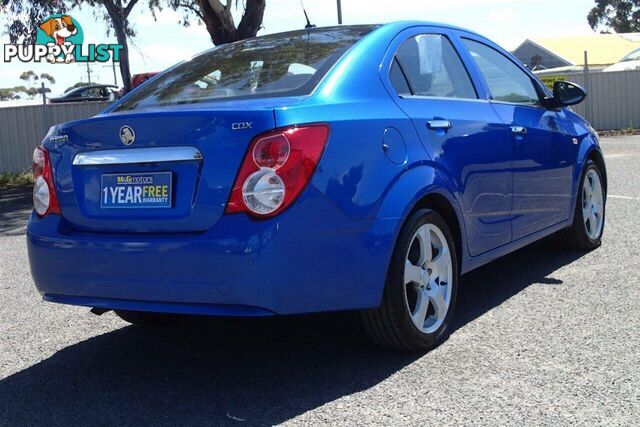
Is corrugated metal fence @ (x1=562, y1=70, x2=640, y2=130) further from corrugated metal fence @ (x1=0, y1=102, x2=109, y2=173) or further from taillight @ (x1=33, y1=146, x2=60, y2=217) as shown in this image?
taillight @ (x1=33, y1=146, x2=60, y2=217)

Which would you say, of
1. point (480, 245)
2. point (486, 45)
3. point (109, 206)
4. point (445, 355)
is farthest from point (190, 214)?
point (486, 45)

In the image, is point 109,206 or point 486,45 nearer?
point 109,206

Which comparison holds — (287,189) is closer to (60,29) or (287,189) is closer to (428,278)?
(428,278)

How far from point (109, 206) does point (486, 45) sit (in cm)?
276

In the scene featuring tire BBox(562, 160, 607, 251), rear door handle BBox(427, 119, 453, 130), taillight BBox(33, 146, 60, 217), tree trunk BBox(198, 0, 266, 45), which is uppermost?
tree trunk BBox(198, 0, 266, 45)

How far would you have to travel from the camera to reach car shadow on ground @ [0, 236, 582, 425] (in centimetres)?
361

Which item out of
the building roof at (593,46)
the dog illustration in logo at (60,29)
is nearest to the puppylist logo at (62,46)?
the dog illustration in logo at (60,29)

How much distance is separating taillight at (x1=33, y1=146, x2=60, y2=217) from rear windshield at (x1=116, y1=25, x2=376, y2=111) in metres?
0.54

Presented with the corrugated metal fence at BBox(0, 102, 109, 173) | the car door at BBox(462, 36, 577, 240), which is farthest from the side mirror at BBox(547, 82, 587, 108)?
the corrugated metal fence at BBox(0, 102, 109, 173)

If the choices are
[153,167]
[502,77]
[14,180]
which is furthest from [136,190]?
[14,180]

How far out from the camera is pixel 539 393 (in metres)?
3.55

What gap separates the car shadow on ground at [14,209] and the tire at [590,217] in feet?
20.5

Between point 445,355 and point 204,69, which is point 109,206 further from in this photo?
point 445,355

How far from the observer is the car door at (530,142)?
5.15m
